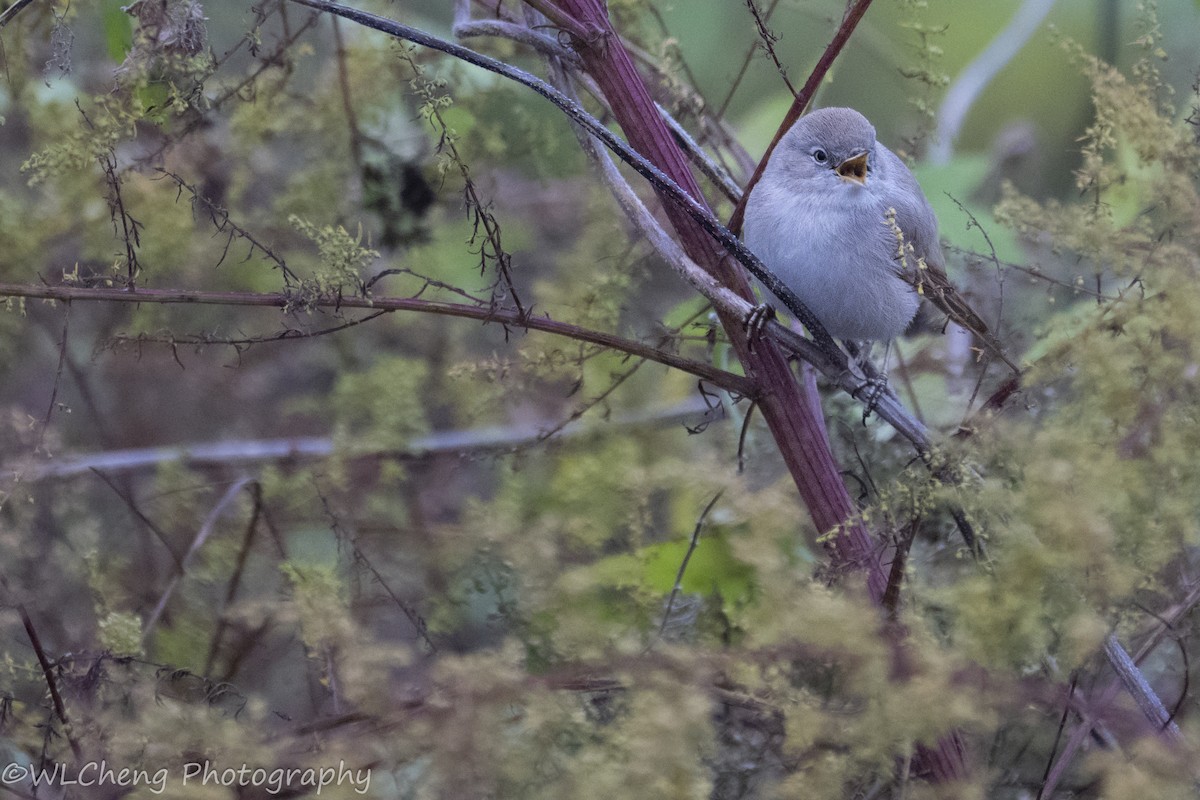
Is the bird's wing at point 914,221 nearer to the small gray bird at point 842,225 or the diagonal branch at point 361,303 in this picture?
the small gray bird at point 842,225

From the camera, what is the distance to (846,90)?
255 cm

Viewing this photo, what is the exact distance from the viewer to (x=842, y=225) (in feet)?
5.91

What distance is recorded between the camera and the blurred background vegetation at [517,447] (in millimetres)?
966

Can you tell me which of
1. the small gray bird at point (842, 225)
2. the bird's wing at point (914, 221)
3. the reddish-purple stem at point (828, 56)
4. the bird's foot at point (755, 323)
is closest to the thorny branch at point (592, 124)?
the bird's foot at point (755, 323)

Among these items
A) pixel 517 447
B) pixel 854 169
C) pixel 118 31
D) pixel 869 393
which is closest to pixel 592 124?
pixel 869 393

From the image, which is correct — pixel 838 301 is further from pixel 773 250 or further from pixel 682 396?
pixel 682 396

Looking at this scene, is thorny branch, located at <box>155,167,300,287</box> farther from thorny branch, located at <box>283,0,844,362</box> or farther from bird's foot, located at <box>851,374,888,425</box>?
bird's foot, located at <box>851,374,888,425</box>

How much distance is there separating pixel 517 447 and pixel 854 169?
78 centimetres

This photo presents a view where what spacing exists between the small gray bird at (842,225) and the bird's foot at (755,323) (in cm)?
47

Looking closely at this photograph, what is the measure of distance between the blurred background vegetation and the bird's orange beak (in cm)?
11

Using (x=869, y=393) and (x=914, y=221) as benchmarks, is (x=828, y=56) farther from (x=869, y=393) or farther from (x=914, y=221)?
(x=914, y=221)

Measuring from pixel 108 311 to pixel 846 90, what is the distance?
5.82 ft

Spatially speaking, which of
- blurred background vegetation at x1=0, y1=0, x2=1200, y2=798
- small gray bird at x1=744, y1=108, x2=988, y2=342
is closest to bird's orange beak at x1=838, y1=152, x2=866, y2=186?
small gray bird at x1=744, y1=108, x2=988, y2=342

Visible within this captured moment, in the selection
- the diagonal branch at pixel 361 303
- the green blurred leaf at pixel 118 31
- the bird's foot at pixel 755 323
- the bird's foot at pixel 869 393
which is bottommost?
the bird's foot at pixel 869 393
